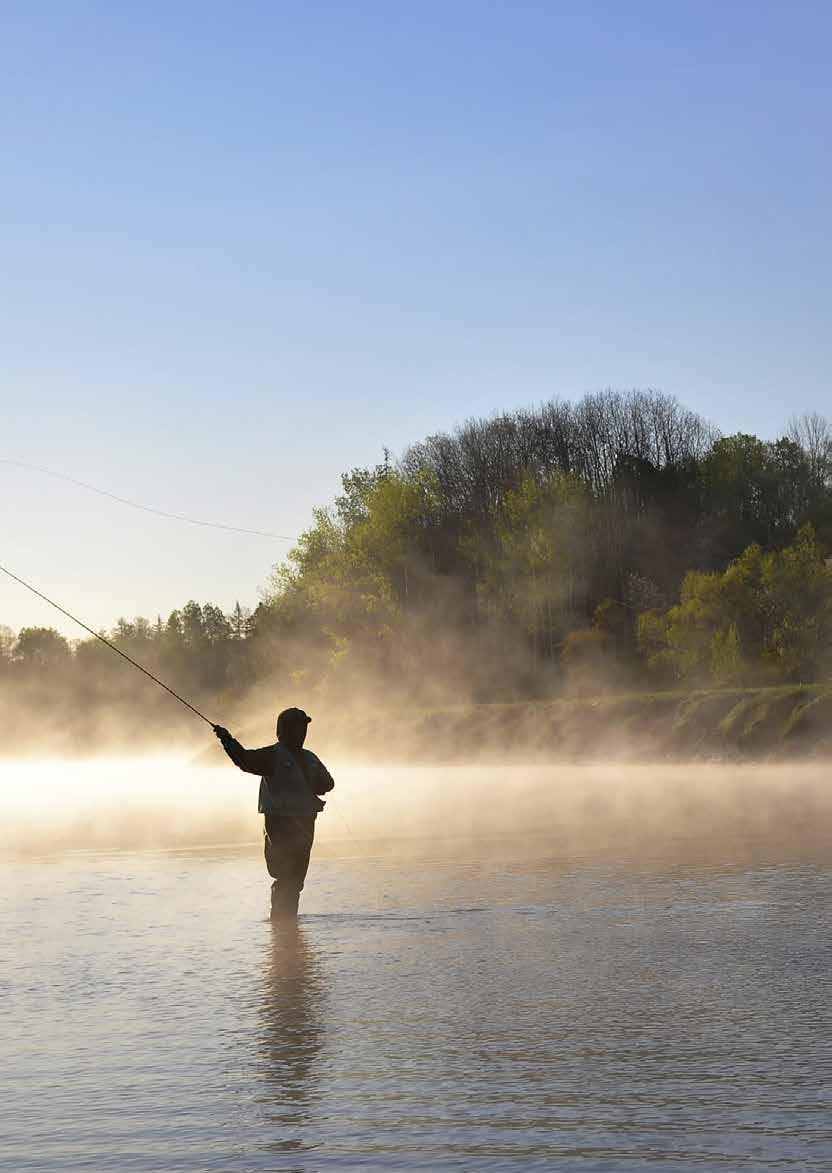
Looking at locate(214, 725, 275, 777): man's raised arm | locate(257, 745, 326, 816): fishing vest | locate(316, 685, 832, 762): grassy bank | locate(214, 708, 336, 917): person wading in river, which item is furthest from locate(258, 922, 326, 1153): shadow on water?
locate(316, 685, 832, 762): grassy bank

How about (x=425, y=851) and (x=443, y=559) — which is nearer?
(x=425, y=851)

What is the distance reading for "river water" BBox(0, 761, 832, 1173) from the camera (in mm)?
6629

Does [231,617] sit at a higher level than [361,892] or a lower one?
higher

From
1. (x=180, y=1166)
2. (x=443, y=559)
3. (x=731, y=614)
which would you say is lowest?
(x=180, y=1166)

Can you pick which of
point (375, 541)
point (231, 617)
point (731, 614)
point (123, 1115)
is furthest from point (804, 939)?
point (231, 617)

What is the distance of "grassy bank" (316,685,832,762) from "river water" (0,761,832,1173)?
32583mm

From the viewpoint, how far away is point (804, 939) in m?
11.6

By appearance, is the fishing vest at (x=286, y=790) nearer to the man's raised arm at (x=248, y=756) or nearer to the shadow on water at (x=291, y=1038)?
the man's raised arm at (x=248, y=756)

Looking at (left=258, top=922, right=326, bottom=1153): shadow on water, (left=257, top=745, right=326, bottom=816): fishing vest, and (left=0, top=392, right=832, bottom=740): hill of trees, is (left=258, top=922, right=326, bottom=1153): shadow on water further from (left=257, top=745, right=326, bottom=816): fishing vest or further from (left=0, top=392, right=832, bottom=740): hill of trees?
(left=0, top=392, right=832, bottom=740): hill of trees

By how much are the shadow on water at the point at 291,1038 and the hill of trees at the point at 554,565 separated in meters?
51.7

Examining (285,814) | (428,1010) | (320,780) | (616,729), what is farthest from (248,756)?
(616,729)

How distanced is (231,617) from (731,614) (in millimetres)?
105493

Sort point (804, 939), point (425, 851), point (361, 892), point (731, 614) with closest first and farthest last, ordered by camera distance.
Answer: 1. point (804, 939)
2. point (361, 892)
3. point (425, 851)
4. point (731, 614)

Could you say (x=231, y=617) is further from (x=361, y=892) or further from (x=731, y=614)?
(x=361, y=892)
